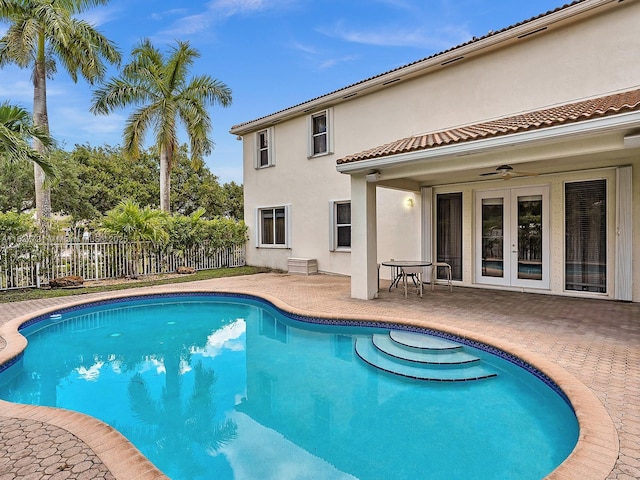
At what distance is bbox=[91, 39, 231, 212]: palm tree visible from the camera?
61.6 ft

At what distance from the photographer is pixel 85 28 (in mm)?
16328

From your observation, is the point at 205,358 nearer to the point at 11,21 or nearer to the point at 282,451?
the point at 282,451

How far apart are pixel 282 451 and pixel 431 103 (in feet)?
38.2

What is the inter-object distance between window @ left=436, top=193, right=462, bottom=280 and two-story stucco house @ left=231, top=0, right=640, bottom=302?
4 cm

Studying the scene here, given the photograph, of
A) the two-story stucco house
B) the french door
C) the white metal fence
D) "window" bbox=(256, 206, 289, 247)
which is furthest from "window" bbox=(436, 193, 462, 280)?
the white metal fence

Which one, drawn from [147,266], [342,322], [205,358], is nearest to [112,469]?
[205,358]

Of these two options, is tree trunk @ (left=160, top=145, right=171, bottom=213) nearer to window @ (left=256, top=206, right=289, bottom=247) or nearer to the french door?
window @ (left=256, top=206, right=289, bottom=247)

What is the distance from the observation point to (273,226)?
18.5m

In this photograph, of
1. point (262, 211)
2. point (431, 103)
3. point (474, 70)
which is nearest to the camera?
point (474, 70)

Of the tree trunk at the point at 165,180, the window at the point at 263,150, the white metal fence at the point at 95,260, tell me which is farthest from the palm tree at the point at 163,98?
the white metal fence at the point at 95,260

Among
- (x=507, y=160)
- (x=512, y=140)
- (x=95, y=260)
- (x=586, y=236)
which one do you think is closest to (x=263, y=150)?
(x=95, y=260)

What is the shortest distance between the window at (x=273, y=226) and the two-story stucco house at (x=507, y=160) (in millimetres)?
2941

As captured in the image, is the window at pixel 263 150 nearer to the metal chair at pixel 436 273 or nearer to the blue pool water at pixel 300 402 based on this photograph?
the metal chair at pixel 436 273

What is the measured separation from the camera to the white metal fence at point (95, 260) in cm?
1291
